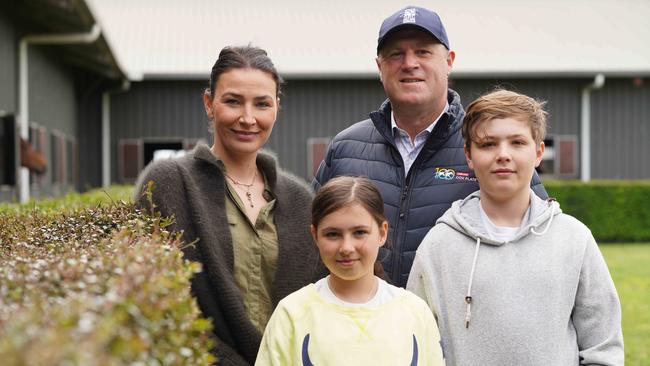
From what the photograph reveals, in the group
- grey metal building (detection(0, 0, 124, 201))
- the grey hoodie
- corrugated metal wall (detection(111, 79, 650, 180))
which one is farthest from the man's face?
corrugated metal wall (detection(111, 79, 650, 180))

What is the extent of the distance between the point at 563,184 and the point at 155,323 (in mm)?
17829

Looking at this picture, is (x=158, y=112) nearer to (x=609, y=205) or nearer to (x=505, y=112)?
(x=609, y=205)

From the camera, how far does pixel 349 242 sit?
3100 mm

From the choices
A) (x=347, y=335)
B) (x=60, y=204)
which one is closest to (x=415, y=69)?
(x=347, y=335)

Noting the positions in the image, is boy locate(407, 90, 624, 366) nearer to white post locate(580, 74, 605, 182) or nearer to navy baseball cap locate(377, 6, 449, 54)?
navy baseball cap locate(377, 6, 449, 54)

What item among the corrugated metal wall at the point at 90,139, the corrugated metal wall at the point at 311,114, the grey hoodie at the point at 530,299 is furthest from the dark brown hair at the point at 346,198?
the corrugated metal wall at the point at 90,139

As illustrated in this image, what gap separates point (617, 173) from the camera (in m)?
21.2

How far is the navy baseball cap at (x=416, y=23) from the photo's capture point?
3924 millimetres

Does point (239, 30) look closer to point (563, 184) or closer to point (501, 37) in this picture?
point (501, 37)

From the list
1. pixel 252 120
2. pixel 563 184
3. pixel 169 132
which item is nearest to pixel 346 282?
pixel 252 120

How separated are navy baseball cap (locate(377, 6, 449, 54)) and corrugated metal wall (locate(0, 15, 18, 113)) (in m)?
9.24

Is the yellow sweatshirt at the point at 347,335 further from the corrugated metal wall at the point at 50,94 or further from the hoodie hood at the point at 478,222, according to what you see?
the corrugated metal wall at the point at 50,94

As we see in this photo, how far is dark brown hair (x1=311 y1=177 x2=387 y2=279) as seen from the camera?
3.18 m

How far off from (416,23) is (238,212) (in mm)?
1209
